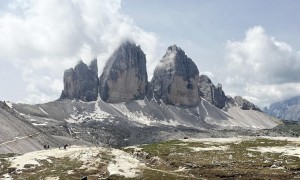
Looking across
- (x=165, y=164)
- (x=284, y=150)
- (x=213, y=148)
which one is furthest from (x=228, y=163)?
(x=213, y=148)

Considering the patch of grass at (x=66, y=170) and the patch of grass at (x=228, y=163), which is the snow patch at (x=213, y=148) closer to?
the patch of grass at (x=228, y=163)

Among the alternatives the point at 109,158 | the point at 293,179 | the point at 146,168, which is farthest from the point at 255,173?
the point at 109,158

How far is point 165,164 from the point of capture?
106500 millimetres

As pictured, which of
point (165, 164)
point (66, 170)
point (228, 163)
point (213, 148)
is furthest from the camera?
point (213, 148)

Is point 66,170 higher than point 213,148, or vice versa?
point 213,148

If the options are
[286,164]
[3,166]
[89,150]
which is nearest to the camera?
[286,164]

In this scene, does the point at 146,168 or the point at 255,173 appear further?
the point at 146,168

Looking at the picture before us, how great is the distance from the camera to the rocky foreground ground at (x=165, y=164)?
90938mm

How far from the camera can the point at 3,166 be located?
10369 cm

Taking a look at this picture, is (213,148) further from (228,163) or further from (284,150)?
(228,163)

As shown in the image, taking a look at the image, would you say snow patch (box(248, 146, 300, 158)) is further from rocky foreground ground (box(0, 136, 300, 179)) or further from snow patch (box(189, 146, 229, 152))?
snow patch (box(189, 146, 229, 152))

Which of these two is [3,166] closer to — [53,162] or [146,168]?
[53,162]

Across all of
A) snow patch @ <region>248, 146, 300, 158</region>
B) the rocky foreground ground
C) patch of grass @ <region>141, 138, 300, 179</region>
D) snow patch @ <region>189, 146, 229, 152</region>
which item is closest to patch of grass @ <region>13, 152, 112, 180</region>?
the rocky foreground ground

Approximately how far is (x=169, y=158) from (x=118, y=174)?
23973 millimetres
